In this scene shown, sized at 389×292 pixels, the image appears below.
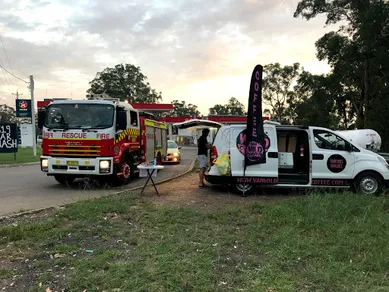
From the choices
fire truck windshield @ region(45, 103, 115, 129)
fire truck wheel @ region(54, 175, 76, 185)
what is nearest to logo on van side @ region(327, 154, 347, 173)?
fire truck windshield @ region(45, 103, 115, 129)

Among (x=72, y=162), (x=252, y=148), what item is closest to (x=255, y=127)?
(x=252, y=148)

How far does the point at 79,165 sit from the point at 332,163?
693 centimetres

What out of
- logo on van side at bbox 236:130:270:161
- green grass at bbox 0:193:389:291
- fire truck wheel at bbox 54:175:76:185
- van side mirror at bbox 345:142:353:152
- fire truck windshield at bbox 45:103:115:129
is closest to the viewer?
green grass at bbox 0:193:389:291

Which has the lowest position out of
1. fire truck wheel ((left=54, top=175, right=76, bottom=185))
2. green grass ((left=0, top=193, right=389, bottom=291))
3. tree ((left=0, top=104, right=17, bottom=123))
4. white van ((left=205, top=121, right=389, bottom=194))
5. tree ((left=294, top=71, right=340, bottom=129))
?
green grass ((left=0, top=193, right=389, bottom=291))

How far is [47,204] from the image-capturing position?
8.26m

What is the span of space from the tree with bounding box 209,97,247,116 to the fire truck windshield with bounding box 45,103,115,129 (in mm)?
94384

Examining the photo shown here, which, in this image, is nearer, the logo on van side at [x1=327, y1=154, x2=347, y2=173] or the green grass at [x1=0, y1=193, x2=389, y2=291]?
the green grass at [x1=0, y1=193, x2=389, y2=291]

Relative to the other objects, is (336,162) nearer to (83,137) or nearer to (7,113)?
(83,137)

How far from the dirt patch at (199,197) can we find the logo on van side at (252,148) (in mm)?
1063

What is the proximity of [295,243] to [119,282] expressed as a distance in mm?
2544

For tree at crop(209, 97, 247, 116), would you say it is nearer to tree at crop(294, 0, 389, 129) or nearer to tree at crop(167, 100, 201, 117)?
tree at crop(167, 100, 201, 117)

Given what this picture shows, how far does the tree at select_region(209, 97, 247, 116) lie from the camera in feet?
343

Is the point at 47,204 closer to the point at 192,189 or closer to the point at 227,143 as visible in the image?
the point at 192,189

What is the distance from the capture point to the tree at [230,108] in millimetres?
104688
